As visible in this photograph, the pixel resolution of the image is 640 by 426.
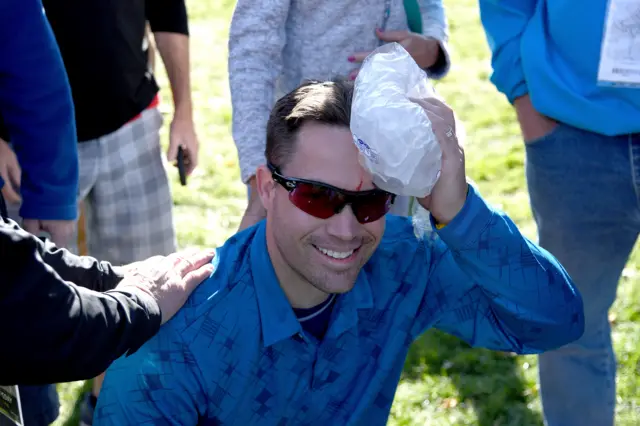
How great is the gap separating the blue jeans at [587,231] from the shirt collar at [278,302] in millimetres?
952

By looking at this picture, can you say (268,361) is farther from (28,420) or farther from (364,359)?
(28,420)

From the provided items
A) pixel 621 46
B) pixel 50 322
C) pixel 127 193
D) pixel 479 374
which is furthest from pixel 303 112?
pixel 479 374

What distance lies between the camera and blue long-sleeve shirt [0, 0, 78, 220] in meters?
3.01

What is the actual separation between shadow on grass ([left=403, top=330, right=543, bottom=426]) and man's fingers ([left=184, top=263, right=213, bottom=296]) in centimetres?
195

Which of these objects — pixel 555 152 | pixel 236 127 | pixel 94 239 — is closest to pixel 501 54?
pixel 555 152

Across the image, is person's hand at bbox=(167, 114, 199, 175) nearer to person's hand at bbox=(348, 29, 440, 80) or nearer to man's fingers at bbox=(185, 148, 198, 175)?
man's fingers at bbox=(185, 148, 198, 175)

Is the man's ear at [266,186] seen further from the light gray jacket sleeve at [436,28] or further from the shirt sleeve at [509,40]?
the shirt sleeve at [509,40]

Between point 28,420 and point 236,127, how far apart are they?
1.12 meters

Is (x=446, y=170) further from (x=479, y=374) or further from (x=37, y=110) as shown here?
(x=479, y=374)

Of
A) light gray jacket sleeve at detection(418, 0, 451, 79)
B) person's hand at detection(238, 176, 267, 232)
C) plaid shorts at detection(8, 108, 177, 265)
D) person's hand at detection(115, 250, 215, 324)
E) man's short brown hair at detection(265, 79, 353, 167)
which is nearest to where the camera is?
person's hand at detection(115, 250, 215, 324)

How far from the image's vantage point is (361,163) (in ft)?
8.18

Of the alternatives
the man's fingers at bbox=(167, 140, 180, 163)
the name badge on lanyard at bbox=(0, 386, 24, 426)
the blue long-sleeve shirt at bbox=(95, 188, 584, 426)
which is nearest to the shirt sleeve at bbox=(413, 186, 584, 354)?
the blue long-sleeve shirt at bbox=(95, 188, 584, 426)

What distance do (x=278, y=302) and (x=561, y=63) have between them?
1.41 meters

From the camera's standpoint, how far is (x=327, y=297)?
2.82 meters
